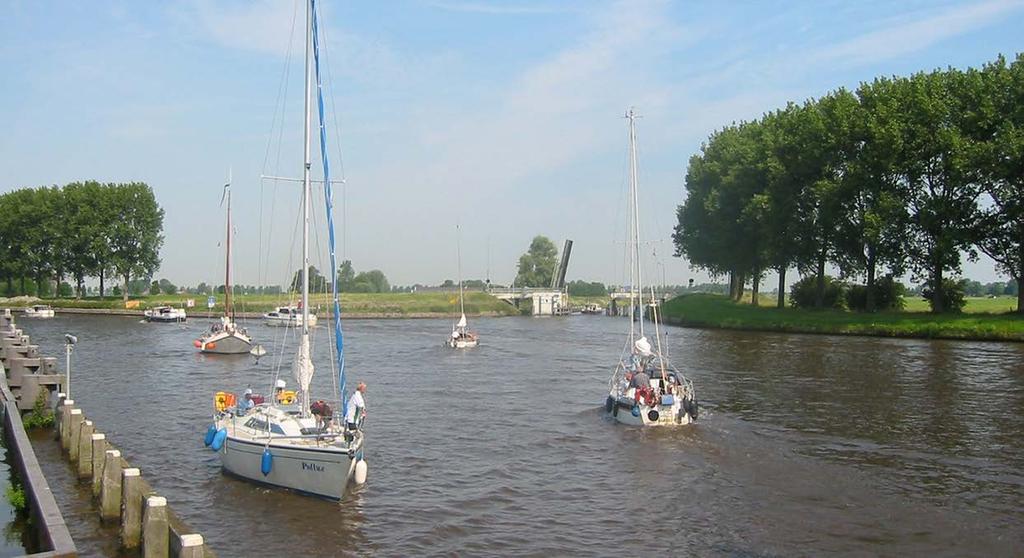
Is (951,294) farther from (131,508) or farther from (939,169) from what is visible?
(131,508)

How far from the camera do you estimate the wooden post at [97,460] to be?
71.8ft

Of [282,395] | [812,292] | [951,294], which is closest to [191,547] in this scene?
[282,395]

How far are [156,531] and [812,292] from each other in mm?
94438

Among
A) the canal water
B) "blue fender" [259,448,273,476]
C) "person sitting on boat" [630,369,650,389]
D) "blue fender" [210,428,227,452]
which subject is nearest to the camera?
the canal water

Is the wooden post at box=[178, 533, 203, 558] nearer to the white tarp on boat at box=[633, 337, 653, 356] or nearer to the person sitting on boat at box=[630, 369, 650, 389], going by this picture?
the person sitting on boat at box=[630, 369, 650, 389]

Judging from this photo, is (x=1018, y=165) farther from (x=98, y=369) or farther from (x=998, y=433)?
(x=98, y=369)

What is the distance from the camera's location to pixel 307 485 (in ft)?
79.6

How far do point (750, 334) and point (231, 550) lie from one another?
73232 mm

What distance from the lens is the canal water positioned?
2169 centimetres

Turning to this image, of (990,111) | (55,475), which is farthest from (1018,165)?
(55,475)

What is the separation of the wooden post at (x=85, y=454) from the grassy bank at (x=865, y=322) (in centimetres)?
6704

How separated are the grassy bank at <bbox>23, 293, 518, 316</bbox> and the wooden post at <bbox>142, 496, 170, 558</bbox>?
121773 millimetres

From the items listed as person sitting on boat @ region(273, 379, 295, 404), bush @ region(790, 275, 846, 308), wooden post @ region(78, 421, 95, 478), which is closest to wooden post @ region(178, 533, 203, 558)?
wooden post @ region(78, 421, 95, 478)

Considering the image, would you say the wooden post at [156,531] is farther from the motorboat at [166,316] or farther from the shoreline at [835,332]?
the motorboat at [166,316]
